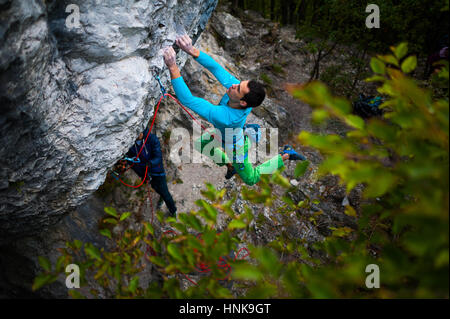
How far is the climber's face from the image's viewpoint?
3.47 metres

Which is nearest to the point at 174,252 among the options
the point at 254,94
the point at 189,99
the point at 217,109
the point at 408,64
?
the point at 408,64

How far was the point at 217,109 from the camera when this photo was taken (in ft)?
11.8

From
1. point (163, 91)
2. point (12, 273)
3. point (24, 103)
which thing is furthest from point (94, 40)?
point (12, 273)

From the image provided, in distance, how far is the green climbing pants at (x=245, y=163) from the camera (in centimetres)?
461

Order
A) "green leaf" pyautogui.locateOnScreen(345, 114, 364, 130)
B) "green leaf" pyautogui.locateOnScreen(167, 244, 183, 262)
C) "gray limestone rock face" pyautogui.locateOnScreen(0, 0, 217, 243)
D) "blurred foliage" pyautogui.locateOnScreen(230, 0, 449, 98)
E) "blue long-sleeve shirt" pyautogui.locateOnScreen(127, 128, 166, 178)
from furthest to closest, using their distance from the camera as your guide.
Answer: "blurred foliage" pyautogui.locateOnScreen(230, 0, 449, 98) < "blue long-sleeve shirt" pyautogui.locateOnScreen(127, 128, 166, 178) < "gray limestone rock face" pyautogui.locateOnScreen(0, 0, 217, 243) < "green leaf" pyautogui.locateOnScreen(167, 244, 183, 262) < "green leaf" pyautogui.locateOnScreen(345, 114, 364, 130)

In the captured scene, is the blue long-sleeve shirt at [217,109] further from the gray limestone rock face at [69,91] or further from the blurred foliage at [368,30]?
the blurred foliage at [368,30]

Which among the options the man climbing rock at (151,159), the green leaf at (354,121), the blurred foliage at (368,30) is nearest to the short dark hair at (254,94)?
the man climbing rock at (151,159)

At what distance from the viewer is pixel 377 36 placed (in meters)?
8.00

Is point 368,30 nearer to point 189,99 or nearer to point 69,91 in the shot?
point 189,99

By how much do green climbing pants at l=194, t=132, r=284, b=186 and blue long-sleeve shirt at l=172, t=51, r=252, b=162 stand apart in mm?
408

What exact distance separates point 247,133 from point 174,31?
2279 millimetres

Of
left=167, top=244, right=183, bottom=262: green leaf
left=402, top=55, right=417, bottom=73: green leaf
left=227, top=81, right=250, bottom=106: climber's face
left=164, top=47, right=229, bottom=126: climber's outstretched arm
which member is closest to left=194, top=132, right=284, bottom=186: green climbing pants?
left=164, top=47, right=229, bottom=126: climber's outstretched arm

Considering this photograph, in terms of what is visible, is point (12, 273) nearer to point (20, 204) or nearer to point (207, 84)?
point (20, 204)

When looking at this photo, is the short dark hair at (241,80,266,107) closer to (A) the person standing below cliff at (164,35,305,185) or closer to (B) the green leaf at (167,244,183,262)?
(A) the person standing below cliff at (164,35,305,185)
